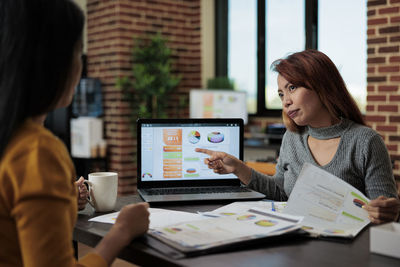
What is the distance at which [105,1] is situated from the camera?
4516 mm

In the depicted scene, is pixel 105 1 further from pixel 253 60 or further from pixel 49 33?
pixel 49 33

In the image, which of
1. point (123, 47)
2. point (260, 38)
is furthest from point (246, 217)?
point (260, 38)

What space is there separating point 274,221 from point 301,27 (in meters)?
3.43

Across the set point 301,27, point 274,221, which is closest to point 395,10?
point 301,27

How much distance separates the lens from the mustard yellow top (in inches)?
29.6

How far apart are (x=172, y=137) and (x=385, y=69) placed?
70.8 inches

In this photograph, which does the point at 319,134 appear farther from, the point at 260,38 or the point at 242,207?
the point at 260,38

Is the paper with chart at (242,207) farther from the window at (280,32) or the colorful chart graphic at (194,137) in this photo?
the window at (280,32)

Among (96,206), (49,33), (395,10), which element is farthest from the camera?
(395,10)

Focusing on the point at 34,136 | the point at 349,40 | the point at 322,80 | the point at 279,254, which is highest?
the point at 349,40

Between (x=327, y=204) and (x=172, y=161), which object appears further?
(x=172, y=161)

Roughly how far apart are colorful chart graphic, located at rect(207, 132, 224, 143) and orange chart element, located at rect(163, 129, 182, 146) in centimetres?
11

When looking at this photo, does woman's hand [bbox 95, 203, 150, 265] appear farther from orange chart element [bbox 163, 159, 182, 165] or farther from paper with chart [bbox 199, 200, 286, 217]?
orange chart element [bbox 163, 159, 182, 165]

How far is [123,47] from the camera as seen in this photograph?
4395mm
